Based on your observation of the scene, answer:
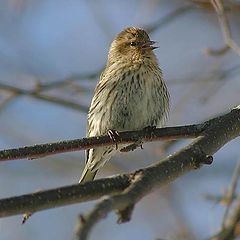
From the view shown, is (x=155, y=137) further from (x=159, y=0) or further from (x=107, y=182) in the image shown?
(x=159, y=0)

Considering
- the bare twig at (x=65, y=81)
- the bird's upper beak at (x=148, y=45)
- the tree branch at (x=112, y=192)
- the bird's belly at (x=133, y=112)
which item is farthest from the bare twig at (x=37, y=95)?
the tree branch at (x=112, y=192)

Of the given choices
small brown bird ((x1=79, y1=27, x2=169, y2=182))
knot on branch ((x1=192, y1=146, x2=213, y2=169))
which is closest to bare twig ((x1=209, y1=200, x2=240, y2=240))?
small brown bird ((x1=79, y1=27, x2=169, y2=182))

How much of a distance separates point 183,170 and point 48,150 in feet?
2.48

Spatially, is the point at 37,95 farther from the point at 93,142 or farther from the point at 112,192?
the point at 112,192

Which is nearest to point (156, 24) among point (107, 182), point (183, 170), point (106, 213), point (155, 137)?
point (155, 137)

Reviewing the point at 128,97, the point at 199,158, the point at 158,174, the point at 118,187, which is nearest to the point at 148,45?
the point at 128,97

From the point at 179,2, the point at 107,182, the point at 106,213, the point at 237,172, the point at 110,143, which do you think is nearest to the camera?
the point at 106,213

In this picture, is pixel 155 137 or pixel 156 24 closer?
pixel 155 137

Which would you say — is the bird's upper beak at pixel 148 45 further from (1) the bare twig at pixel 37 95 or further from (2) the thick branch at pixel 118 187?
(2) the thick branch at pixel 118 187

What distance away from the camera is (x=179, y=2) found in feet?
25.0

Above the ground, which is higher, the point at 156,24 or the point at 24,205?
the point at 156,24

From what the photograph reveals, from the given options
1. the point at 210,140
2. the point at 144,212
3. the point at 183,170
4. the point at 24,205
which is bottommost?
the point at 24,205

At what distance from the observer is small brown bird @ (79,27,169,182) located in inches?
198

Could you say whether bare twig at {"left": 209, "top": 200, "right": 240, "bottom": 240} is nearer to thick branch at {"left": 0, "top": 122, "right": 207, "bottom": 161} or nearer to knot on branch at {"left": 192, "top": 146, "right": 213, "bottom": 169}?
thick branch at {"left": 0, "top": 122, "right": 207, "bottom": 161}
